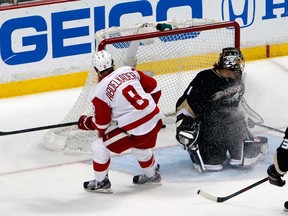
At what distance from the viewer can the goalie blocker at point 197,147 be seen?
6875 mm

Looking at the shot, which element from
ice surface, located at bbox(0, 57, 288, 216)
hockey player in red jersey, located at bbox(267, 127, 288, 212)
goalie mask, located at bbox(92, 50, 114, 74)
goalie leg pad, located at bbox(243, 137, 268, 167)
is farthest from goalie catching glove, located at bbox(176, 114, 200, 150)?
hockey player in red jersey, located at bbox(267, 127, 288, 212)

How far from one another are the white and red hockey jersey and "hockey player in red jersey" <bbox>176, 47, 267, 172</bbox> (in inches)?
17.0

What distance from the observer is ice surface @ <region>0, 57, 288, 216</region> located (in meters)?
6.41

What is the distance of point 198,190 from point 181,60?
52.4 inches

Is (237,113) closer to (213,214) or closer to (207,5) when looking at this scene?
(213,214)

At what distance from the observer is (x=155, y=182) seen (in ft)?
22.1

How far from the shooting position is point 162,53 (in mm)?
7680

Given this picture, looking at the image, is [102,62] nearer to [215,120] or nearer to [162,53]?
[215,120]

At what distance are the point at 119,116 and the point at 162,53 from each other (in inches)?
49.8

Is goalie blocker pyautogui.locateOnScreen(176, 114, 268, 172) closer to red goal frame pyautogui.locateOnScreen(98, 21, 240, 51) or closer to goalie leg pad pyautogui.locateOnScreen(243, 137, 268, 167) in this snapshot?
goalie leg pad pyautogui.locateOnScreen(243, 137, 268, 167)

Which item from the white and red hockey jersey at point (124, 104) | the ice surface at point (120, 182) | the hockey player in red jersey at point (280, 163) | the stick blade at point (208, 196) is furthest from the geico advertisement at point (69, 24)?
the hockey player in red jersey at point (280, 163)

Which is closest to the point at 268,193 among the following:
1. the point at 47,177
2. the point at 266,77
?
the point at 47,177

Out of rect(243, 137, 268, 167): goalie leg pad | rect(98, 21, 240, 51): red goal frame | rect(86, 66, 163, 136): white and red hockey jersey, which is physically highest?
rect(98, 21, 240, 51): red goal frame

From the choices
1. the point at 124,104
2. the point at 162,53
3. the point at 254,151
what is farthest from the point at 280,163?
the point at 162,53
